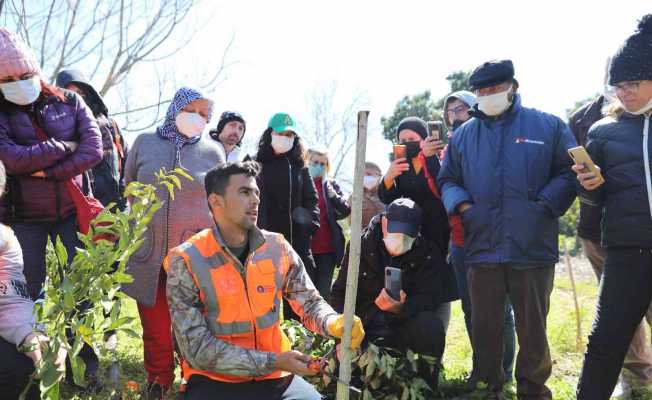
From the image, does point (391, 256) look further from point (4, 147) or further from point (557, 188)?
point (4, 147)

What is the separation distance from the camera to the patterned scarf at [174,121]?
4.27m

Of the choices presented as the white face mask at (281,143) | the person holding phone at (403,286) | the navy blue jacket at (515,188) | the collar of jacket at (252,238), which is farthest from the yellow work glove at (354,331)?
the white face mask at (281,143)

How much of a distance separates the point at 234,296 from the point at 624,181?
7.06 ft

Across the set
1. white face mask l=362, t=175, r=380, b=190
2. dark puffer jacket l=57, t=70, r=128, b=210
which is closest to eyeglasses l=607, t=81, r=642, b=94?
dark puffer jacket l=57, t=70, r=128, b=210

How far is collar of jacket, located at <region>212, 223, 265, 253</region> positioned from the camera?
3061 millimetres

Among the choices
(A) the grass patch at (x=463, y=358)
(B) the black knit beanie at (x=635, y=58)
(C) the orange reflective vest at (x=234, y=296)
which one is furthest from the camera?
(A) the grass patch at (x=463, y=358)

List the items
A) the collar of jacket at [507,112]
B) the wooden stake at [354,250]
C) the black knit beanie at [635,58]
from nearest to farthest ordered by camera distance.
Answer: the wooden stake at [354,250], the black knit beanie at [635,58], the collar of jacket at [507,112]

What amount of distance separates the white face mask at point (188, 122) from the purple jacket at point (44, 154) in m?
0.52

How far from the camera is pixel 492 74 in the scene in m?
4.02

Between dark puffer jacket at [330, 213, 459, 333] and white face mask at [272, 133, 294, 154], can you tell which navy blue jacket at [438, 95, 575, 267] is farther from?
white face mask at [272, 133, 294, 154]

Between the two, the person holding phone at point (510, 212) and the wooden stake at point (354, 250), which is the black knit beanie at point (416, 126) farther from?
the wooden stake at point (354, 250)

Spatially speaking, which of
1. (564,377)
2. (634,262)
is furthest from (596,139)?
(564,377)

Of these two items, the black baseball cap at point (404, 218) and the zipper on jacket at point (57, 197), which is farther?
the black baseball cap at point (404, 218)

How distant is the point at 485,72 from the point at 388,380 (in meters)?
1.99
